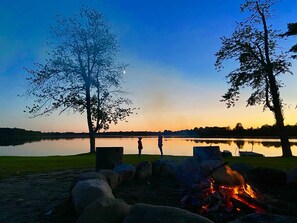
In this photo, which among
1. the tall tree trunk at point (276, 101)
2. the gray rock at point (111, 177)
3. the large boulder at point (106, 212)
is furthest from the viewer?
the tall tree trunk at point (276, 101)

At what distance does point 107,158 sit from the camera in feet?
40.7

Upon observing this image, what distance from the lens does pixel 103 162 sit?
12406 millimetres

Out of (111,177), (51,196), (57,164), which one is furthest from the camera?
(57,164)

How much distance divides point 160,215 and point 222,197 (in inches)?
105

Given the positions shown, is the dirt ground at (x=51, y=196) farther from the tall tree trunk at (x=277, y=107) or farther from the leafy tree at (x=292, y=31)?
the tall tree trunk at (x=277, y=107)

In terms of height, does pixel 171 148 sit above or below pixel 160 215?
above

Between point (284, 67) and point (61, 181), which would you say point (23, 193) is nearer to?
point (61, 181)

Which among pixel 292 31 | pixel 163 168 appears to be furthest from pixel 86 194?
pixel 292 31

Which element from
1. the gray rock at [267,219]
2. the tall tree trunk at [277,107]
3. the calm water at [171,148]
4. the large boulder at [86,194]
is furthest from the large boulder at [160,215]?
the tall tree trunk at [277,107]

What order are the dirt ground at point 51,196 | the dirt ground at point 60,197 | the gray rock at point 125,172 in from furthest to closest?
the gray rock at point 125,172, the dirt ground at point 51,196, the dirt ground at point 60,197

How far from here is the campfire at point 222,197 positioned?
21.6ft

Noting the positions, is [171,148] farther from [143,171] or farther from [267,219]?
[267,219]

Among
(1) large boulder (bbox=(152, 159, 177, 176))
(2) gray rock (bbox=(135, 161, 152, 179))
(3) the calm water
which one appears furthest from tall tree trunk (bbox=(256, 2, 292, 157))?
(2) gray rock (bbox=(135, 161, 152, 179))

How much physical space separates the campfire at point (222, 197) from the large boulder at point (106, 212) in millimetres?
1982
